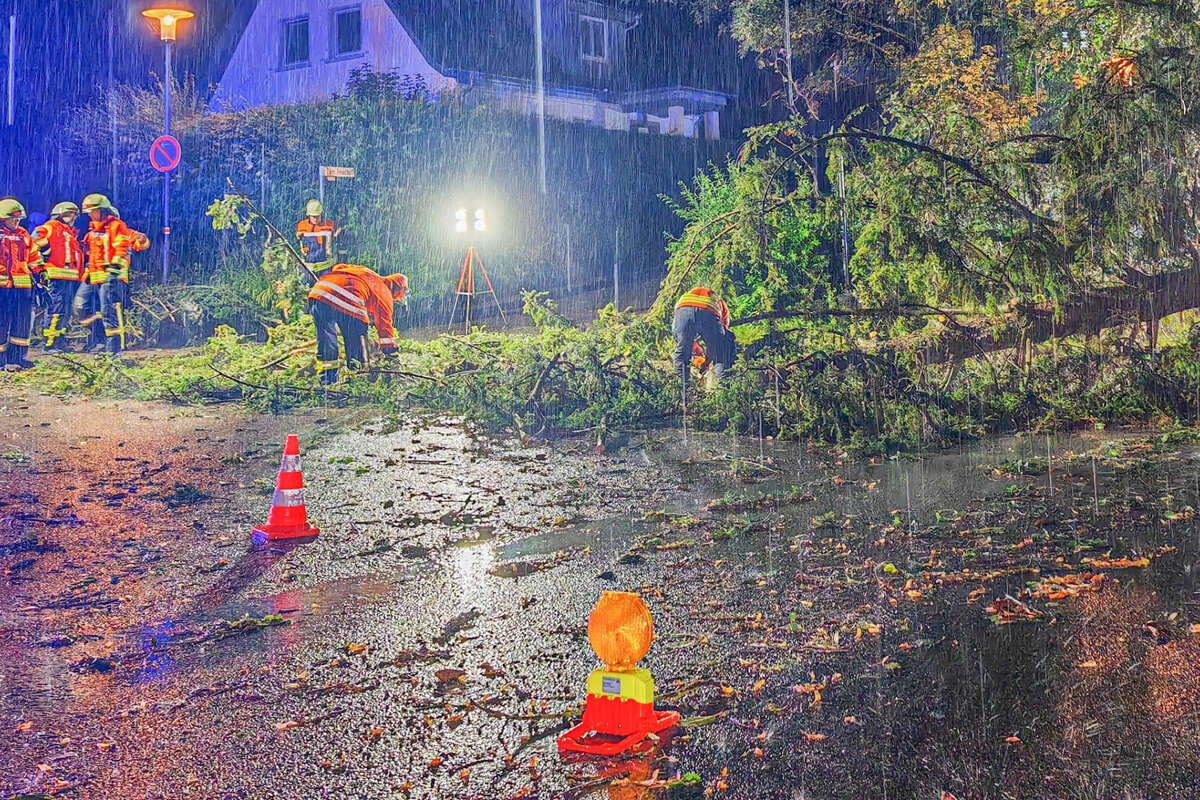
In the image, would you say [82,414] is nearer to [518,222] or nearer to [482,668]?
[482,668]

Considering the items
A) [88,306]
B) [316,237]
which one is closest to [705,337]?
[316,237]

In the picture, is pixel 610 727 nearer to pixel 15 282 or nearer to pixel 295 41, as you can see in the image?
pixel 15 282

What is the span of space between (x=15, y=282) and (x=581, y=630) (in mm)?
13463

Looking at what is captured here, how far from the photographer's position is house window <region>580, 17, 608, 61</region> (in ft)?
111

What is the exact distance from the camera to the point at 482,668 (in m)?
4.54

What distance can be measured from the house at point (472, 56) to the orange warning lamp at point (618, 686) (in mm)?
23381

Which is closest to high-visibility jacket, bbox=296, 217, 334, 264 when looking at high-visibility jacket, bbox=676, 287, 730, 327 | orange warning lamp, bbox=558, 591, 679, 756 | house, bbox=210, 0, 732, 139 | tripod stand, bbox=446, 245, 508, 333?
tripod stand, bbox=446, 245, 508, 333

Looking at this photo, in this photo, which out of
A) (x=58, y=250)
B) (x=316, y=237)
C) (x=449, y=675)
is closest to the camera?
(x=449, y=675)

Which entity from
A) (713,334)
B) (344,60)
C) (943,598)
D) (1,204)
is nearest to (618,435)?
(713,334)

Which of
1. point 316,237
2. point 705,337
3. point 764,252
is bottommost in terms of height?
point 705,337

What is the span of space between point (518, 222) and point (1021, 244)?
494 inches

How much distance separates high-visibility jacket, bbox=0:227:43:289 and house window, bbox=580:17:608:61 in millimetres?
21231

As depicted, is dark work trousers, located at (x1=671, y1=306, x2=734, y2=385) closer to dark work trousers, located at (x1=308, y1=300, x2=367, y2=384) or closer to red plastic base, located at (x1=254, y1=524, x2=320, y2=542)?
dark work trousers, located at (x1=308, y1=300, x2=367, y2=384)

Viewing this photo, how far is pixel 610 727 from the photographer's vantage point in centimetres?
376
